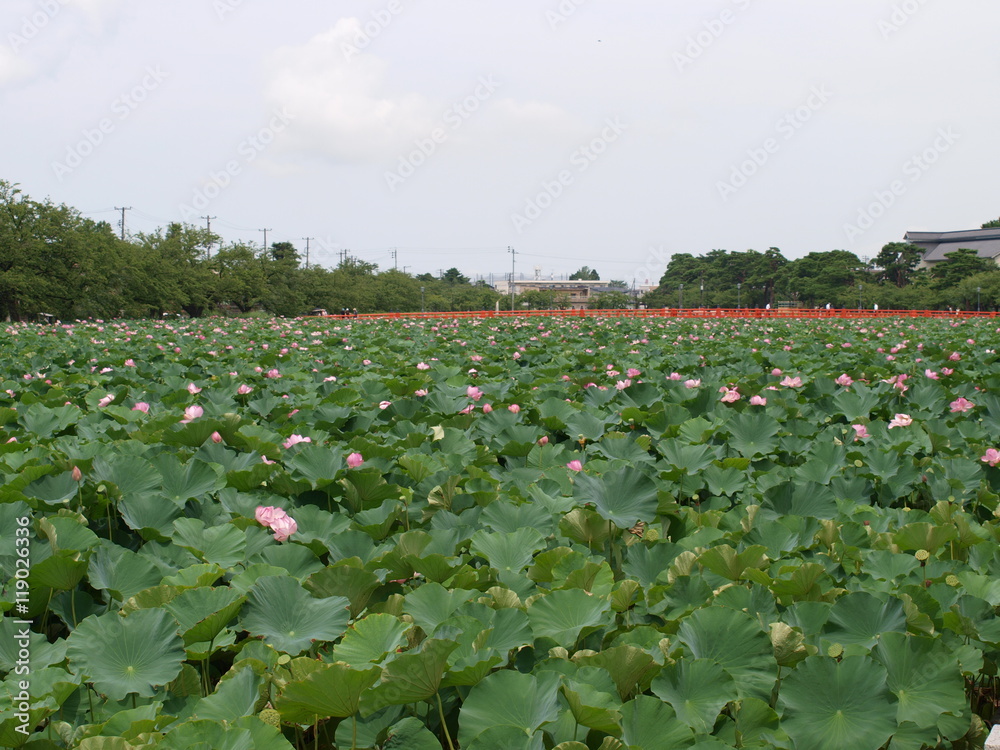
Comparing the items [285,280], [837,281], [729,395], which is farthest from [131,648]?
[837,281]

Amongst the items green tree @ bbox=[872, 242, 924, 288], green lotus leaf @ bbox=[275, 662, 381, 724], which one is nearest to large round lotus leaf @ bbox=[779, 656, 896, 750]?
green lotus leaf @ bbox=[275, 662, 381, 724]

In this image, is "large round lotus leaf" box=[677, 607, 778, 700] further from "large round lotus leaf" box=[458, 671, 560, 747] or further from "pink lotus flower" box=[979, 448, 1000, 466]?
"pink lotus flower" box=[979, 448, 1000, 466]

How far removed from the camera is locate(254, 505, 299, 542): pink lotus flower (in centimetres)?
170

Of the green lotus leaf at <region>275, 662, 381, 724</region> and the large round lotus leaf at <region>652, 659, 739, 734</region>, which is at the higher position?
the green lotus leaf at <region>275, 662, 381, 724</region>

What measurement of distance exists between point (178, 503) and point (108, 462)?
0.86 ft

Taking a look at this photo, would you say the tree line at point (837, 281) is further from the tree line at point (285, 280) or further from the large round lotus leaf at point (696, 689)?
the large round lotus leaf at point (696, 689)

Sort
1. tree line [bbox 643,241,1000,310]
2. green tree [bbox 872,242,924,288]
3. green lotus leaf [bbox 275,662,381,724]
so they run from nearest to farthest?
green lotus leaf [bbox 275,662,381,724] < tree line [bbox 643,241,1000,310] < green tree [bbox 872,242,924,288]

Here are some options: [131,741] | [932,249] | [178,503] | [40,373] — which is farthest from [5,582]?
[932,249]

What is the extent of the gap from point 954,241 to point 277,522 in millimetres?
79938

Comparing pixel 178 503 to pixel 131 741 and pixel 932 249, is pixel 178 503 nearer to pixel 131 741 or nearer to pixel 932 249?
pixel 131 741

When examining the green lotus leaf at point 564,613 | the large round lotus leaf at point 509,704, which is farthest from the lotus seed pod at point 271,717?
the green lotus leaf at point 564,613

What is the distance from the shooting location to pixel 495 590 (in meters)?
1.33

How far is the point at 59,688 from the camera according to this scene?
110cm

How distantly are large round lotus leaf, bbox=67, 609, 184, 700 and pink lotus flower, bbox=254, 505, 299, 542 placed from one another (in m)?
0.49
